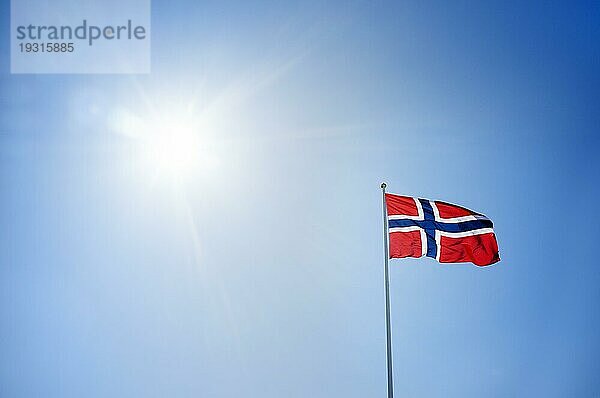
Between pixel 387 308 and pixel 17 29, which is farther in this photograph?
pixel 17 29

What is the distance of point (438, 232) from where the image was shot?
580 inches

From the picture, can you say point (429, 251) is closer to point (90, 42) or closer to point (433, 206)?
point (433, 206)

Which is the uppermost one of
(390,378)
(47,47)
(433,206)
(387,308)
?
(47,47)

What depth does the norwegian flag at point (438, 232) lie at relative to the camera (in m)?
14.6

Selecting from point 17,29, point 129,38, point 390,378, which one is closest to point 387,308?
point 390,378

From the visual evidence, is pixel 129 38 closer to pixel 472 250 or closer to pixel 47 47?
pixel 47 47

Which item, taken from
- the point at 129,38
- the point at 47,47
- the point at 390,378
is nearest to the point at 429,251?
the point at 390,378

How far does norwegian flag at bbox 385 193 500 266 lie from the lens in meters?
14.6

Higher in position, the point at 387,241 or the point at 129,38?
the point at 129,38

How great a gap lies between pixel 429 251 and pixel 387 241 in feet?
3.00

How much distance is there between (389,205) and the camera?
1488cm

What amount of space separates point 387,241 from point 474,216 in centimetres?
212

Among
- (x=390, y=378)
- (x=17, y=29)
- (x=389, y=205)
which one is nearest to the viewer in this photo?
(x=390, y=378)

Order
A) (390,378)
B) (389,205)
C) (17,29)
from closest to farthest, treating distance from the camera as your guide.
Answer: (390,378)
(389,205)
(17,29)
